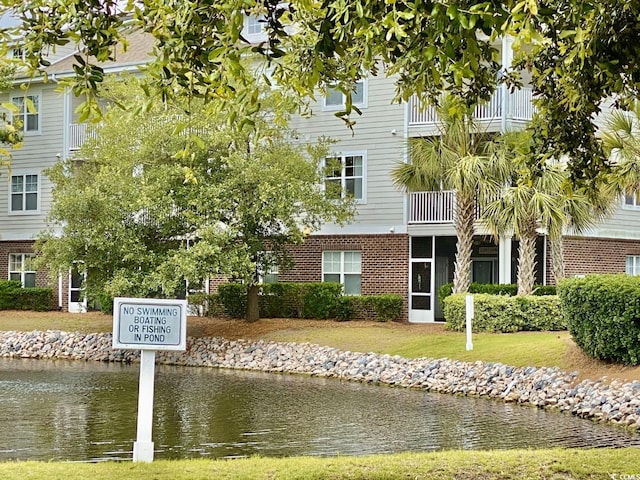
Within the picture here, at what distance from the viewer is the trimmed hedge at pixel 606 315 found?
16.8 m

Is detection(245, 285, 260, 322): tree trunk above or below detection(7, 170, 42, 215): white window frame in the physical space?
below

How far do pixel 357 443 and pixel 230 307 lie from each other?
59.6 feet

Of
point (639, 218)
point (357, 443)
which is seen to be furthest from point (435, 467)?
point (639, 218)

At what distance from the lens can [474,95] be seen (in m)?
11.3

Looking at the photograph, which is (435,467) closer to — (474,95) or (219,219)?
(474,95)

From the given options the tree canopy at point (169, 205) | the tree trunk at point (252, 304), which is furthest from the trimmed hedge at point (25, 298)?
the tree trunk at point (252, 304)

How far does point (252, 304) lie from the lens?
2936cm

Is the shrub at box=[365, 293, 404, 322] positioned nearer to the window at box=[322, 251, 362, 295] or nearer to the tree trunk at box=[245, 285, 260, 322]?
the window at box=[322, 251, 362, 295]

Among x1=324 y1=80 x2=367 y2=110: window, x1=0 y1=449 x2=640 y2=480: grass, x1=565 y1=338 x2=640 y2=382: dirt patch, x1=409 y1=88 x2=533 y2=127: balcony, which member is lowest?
x1=0 y1=449 x2=640 y2=480: grass

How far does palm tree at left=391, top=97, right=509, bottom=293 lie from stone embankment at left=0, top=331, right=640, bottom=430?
540 centimetres

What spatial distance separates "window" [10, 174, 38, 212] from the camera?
36812mm

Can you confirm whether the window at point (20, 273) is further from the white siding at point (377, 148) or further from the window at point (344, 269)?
the white siding at point (377, 148)

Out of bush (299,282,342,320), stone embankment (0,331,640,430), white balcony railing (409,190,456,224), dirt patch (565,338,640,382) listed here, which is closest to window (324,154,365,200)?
white balcony railing (409,190,456,224)

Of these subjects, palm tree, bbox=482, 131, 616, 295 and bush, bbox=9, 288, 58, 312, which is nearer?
palm tree, bbox=482, 131, 616, 295
